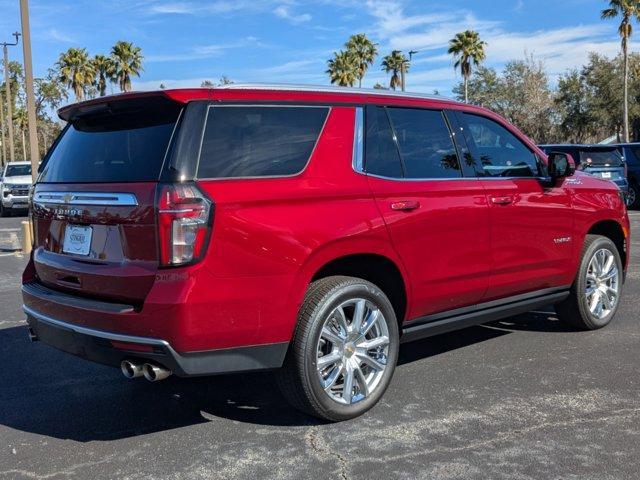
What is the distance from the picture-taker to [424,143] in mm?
4543

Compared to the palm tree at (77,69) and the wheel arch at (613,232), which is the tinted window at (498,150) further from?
the palm tree at (77,69)

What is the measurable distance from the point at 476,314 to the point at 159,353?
7.79 ft

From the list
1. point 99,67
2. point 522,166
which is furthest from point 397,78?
point 522,166

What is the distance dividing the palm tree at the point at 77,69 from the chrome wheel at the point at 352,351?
45.4 meters

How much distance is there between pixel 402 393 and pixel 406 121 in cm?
181

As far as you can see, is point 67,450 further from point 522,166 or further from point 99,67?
point 99,67

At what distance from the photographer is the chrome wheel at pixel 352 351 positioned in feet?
12.7

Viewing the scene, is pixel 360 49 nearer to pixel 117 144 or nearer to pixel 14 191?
pixel 14 191

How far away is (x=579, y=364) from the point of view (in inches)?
196

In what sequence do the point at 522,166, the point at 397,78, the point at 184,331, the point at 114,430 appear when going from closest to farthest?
the point at 184,331 < the point at 114,430 < the point at 522,166 < the point at 397,78

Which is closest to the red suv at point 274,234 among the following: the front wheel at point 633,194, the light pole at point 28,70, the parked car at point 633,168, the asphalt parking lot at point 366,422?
the asphalt parking lot at point 366,422

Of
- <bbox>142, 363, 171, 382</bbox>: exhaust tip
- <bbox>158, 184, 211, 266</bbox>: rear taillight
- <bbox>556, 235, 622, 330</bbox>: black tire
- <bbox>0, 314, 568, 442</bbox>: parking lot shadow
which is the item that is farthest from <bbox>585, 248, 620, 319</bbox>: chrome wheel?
<bbox>142, 363, 171, 382</bbox>: exhaust tip

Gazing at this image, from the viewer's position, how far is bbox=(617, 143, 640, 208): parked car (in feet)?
61.1

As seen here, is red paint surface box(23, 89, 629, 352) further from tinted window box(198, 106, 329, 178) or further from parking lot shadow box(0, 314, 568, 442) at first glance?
parking lot shadow box(0, 314, 568, 442)
